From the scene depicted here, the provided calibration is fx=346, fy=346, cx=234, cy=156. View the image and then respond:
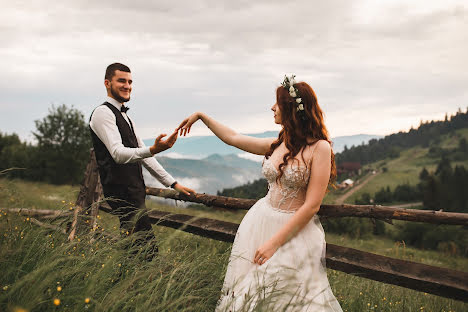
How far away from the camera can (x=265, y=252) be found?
102 inches

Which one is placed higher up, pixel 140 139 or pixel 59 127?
pixel 59 127

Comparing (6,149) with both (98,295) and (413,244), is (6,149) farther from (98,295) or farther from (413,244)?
(413,244)

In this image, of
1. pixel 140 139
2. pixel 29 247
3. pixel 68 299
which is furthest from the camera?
pixel 140 139

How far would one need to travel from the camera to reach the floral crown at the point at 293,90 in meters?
2.82

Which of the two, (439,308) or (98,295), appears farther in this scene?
(439,308)

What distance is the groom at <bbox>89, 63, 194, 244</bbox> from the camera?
3287 millimetres

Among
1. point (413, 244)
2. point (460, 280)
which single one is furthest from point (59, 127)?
point (413, 244)

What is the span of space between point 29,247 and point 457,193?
87173 mm

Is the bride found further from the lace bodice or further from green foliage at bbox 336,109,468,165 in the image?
green foliage at bbox 336,109,468,165

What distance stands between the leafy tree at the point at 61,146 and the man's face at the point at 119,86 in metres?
37.8

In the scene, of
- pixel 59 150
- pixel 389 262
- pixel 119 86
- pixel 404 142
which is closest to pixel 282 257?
pixel 389 262

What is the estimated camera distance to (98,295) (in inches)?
80.2

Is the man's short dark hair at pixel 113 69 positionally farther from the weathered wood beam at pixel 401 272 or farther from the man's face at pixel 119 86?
the weathered wood beam at pixel 401 272

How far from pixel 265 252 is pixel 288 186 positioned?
572mm
